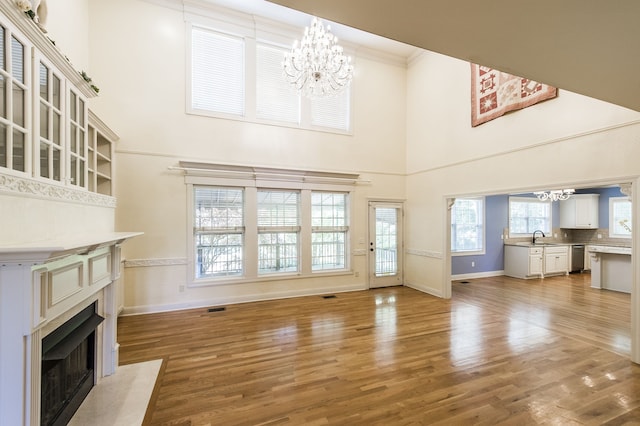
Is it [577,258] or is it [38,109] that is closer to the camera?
[38,109]

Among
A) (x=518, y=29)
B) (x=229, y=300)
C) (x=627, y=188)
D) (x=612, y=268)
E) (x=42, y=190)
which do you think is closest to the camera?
(x=518, y=29)

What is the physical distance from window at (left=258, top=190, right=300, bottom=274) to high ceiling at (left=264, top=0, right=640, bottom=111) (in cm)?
423

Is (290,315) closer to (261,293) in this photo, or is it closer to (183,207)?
(261,293)

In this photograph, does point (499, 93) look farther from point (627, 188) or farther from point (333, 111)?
point (333, 111)

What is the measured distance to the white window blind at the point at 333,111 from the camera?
569 cm

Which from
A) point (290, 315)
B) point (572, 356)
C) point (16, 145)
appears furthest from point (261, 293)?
point (572, 356)

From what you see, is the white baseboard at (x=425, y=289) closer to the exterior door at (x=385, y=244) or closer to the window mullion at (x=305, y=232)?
the exterior door at (x=385, y=244)

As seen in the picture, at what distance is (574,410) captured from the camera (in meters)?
2.21

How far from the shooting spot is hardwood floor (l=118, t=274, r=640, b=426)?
2.20 m

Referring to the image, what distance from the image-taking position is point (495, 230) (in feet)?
25.0

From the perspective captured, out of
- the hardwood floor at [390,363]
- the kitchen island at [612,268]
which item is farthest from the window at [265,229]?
the kitchen island at [612,268]

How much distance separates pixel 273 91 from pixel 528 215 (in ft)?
26.5

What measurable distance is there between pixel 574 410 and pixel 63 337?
4.00m

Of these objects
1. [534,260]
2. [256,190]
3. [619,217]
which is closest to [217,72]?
[256,190]
